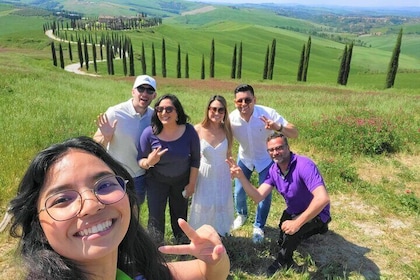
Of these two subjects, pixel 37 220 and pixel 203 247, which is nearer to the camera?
pixel 37 220

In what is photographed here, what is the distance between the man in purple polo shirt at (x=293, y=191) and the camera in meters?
4.08

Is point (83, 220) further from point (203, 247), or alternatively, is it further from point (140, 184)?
point (140, 184)

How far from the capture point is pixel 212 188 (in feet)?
16.3

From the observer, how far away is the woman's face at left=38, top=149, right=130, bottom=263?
1.52 m

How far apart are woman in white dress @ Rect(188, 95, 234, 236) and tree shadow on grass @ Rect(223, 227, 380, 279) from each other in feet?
1.49

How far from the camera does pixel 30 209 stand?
1.63m

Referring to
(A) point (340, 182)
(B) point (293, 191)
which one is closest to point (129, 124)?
(B) point (293, 191)

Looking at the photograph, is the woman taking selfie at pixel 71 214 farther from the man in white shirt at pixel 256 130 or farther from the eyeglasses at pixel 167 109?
the man in white shirt at pixel 256 130

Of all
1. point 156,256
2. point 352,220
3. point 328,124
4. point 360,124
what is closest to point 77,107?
point 328,124

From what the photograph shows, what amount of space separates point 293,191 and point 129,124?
7.29ft

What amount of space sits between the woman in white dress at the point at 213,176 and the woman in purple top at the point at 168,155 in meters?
0.28

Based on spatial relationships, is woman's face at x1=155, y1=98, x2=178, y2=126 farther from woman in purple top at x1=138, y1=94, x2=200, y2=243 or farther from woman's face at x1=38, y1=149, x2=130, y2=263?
woman's face at x1=38, y1=149, x2=130, y2=263

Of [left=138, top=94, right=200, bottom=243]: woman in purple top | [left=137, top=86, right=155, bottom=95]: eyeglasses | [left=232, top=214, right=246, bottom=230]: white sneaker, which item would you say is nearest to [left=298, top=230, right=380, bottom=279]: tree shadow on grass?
[left=232, top=214, right=246, bottom=230]: white sneaker

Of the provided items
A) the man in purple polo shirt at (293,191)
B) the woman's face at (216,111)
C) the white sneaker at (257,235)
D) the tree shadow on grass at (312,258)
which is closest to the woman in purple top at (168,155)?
the woman's face at (216,111)
